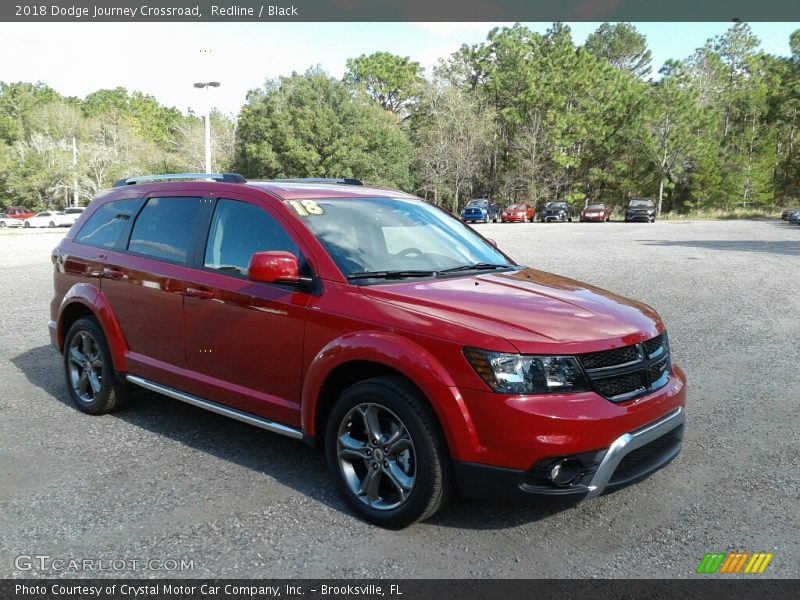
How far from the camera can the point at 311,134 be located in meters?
53.5

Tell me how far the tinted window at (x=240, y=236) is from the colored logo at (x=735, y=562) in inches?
108

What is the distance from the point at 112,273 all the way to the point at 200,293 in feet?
3.88

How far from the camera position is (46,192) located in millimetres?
67562

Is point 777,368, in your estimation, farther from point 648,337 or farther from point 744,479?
point 648,337

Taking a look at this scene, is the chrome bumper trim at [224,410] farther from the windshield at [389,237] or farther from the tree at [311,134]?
the tree at [311,134]

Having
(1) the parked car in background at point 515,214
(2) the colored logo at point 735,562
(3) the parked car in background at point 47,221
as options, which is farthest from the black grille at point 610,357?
(3) the parked car in background at point 47,221

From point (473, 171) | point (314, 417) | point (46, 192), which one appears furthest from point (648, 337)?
point (46, 192)

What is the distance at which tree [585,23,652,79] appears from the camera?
87375 millimetres

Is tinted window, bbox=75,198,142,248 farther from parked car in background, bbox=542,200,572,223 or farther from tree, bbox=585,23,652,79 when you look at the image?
tree, bbox=585,23,652,79

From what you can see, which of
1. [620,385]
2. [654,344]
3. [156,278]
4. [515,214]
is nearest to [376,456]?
[620,385]

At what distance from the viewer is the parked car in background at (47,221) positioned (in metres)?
53.1

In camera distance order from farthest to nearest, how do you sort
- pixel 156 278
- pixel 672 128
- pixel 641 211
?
pixel 672 128 < pixel 641 211 < pixel 156 278

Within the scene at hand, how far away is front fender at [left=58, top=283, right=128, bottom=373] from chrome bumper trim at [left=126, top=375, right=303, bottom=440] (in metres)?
0.19

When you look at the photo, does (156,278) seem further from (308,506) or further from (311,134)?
(311,134)
